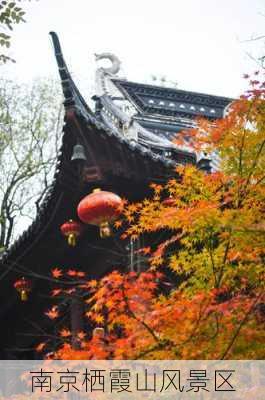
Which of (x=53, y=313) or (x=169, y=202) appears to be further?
(x=53, y=313)

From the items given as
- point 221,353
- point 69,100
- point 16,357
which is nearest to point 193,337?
point 221,353

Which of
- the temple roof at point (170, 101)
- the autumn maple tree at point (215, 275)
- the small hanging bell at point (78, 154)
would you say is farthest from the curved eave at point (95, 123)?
the temple roof at point (170, 101)

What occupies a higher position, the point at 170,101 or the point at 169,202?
the point at 170,101

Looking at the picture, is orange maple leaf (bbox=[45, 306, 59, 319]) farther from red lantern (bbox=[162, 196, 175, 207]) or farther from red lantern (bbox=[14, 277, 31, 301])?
red lantern (bbox=[162, 196, 175, 207])

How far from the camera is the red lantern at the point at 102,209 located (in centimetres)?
738

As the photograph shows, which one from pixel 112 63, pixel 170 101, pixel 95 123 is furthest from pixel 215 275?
pixel 170 101

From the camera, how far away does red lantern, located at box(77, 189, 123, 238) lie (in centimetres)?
738

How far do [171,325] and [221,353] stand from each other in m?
0.55

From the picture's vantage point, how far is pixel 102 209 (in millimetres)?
7387

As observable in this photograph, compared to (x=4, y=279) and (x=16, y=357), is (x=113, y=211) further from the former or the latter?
(x=16, y=357)

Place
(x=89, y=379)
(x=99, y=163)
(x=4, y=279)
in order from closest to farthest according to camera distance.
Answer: (x=89, y=379) < (x=99, y=163) < (x=4, y=279)

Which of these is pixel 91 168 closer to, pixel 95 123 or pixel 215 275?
pixel 95 123

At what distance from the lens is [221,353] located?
18.1 ft

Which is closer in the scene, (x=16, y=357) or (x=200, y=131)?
(x=200, y=131)
